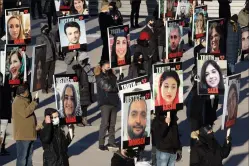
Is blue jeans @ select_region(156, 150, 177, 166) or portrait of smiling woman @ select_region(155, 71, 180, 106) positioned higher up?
portrait of smiling woman @ select_region(155, 71, 180, 106)

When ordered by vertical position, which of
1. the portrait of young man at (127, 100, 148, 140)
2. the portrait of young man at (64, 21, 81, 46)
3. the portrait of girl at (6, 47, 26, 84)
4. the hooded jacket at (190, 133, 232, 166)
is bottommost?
the hooded jacket at (190, 133, 232, 166)

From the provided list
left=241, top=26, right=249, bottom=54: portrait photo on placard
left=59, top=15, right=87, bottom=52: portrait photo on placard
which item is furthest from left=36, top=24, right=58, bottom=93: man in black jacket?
left=241, top=26, right=249, bottom=54: portrait photo on placard

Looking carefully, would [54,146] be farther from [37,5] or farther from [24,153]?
[37,5]

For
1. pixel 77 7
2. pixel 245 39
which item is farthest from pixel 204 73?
pixel 77 7

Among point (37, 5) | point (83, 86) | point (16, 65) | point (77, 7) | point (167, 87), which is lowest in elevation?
point (83, 86)

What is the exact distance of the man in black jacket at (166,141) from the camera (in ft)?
50.8

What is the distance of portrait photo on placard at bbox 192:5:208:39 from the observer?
24.8m

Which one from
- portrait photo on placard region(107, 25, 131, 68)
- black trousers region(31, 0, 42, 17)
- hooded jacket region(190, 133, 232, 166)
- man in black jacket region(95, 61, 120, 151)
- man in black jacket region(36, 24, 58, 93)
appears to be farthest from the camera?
black trousers region(31, 0, 42, 17)

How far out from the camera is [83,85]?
1973 centimetres

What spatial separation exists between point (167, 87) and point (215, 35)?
20.4 ft

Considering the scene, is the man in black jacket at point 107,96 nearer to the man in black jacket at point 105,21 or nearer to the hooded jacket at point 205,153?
the hooded jacket at point 205,153

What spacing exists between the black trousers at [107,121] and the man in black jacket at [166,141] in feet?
8.70

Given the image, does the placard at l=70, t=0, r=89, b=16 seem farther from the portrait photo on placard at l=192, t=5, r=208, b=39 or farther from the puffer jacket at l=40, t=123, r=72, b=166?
the puffer jacket at l=40, t=123, r=72, b=166

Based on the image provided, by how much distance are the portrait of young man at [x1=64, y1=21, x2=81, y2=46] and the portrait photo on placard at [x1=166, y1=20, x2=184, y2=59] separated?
2.21 metres
